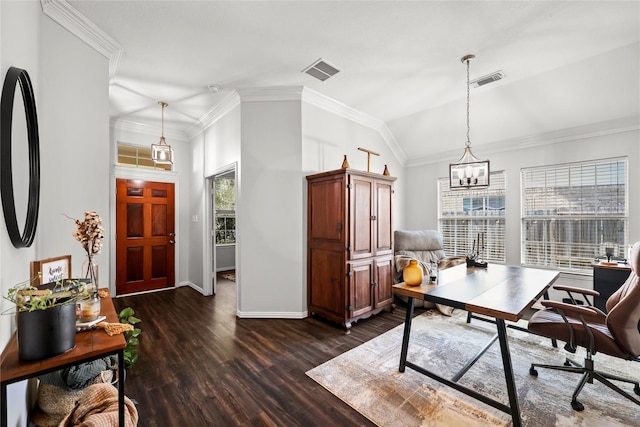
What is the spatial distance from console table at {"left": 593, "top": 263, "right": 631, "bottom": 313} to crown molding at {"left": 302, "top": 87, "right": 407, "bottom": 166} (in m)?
3.34

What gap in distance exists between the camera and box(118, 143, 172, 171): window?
15.7 feet

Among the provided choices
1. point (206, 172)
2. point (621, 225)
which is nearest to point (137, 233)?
point (206, 172)

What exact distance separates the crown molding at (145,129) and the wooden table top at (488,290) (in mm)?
4921

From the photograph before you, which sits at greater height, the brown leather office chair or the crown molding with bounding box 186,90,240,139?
the crown molding with bounding box 186,90,240,139

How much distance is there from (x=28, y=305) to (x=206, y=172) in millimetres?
3918

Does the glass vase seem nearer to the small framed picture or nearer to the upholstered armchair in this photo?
the small framed picture

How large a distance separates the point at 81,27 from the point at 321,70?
2218 millimetres

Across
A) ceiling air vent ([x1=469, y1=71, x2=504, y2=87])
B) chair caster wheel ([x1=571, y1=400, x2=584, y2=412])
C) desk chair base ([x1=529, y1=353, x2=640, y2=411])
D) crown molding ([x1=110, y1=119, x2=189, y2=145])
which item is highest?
ceiling air vent ([x1=469, y1=71, x2=504, y2=87])

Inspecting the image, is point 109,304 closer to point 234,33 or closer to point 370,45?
point 234,33

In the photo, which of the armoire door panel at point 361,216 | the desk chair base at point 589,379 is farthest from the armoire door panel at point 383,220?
the desk chair base at point 589,379

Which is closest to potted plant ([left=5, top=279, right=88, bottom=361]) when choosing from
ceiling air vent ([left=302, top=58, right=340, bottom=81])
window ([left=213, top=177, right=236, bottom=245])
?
ceiling air vent ([left=302, top=58, right=340, bottom=81])

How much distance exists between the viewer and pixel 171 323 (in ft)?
11.6

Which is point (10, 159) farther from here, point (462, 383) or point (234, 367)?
point (462, 383)

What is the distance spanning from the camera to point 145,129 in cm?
495
